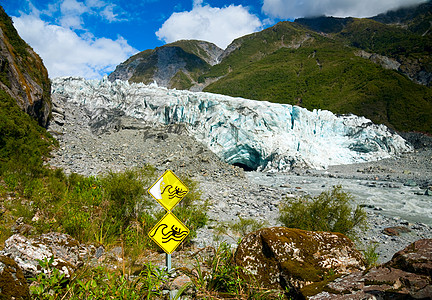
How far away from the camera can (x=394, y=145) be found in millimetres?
30141

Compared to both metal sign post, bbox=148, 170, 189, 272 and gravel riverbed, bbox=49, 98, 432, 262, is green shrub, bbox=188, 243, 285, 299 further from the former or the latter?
gravel riverbed, bbox=49, 98, 432, 262

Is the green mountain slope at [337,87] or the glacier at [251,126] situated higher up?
the green mountain slope at [337,87]

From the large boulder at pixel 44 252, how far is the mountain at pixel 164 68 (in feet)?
266

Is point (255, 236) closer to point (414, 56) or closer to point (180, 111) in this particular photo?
point (180, 111)

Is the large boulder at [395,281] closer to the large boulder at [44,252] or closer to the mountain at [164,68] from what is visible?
the large boulder at [44,252]

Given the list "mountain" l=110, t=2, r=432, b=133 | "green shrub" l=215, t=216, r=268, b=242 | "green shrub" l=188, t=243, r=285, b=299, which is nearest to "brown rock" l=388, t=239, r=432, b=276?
"green shrub" l=188, t=243, r=285, b=299

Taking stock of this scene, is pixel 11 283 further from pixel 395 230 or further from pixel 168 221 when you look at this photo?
pixel 395 230

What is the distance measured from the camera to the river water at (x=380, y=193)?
436 inches

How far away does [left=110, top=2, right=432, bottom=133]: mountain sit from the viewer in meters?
42.7

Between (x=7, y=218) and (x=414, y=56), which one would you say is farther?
(x=414, y=56)

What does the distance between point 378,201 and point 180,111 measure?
21065 mm

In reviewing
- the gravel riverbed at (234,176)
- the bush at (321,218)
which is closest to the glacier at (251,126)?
the gravel riverbed at (234,176)

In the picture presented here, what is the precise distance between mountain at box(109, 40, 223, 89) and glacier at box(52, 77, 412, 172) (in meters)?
53.0

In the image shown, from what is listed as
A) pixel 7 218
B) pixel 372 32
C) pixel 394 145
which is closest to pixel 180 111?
pixel 7 218
